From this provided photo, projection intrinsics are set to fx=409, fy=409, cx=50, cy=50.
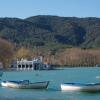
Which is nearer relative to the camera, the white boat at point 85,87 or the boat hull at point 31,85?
the white boat at point 85,87

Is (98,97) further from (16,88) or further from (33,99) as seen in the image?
(16,88)

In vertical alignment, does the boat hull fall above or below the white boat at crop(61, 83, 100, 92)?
below

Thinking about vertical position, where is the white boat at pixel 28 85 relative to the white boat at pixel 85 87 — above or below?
below

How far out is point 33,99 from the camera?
39.0 meters

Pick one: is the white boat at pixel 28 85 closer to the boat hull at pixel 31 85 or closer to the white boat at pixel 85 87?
the boat hull at pixel 31 85

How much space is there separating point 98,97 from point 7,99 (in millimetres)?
9307

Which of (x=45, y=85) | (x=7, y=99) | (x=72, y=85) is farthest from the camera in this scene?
(x=45, y=85)

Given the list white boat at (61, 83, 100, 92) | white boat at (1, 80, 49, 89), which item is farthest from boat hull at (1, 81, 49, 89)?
white boat at (61, 83, 100, 92)

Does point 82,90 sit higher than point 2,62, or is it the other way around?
point 82,90

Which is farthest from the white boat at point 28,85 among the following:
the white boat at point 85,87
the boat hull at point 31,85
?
the white boat at point 85,87

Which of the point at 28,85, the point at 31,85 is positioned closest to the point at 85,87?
the point at 31,85

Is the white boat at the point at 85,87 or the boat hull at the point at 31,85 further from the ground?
the white boat at the point at 85,87

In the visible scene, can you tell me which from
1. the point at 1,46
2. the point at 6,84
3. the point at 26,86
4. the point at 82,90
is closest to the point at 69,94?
the point at 82,90

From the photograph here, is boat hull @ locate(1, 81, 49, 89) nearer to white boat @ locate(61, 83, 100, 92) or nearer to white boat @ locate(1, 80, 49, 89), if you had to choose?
white boat @ locate(1, 80, 49, 89)
